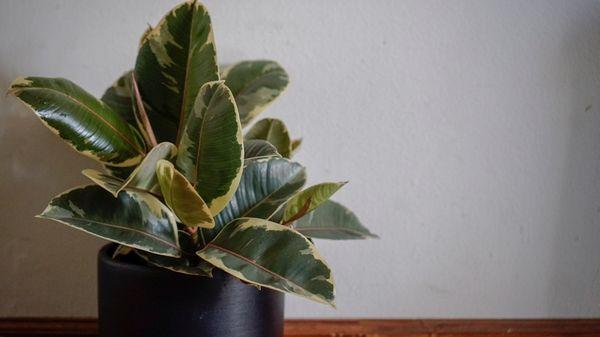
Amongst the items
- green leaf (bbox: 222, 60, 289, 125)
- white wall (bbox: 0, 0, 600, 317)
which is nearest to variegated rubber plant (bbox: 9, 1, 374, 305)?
green leaf (bbox: 222, 60, 289, 125)

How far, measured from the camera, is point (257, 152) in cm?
73

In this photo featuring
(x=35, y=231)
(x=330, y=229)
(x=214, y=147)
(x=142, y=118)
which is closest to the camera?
(x=214, y=147)

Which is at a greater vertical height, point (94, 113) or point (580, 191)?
point (94, 113)

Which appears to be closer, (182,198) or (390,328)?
(182,198)

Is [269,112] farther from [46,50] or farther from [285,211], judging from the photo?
[46,50]

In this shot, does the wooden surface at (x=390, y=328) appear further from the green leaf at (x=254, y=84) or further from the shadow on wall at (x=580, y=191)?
the green leaf at (x=254, y=84)

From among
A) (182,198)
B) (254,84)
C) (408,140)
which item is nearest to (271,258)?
(182,198)

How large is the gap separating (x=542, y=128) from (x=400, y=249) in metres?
0.36

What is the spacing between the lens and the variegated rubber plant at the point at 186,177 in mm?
612

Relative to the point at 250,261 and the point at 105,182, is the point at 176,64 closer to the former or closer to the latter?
the point at 105,182

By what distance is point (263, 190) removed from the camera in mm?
715

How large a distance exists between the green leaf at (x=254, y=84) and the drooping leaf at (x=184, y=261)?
223 mm

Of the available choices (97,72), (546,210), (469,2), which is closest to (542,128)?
(546,210)

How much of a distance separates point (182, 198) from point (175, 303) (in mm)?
144
